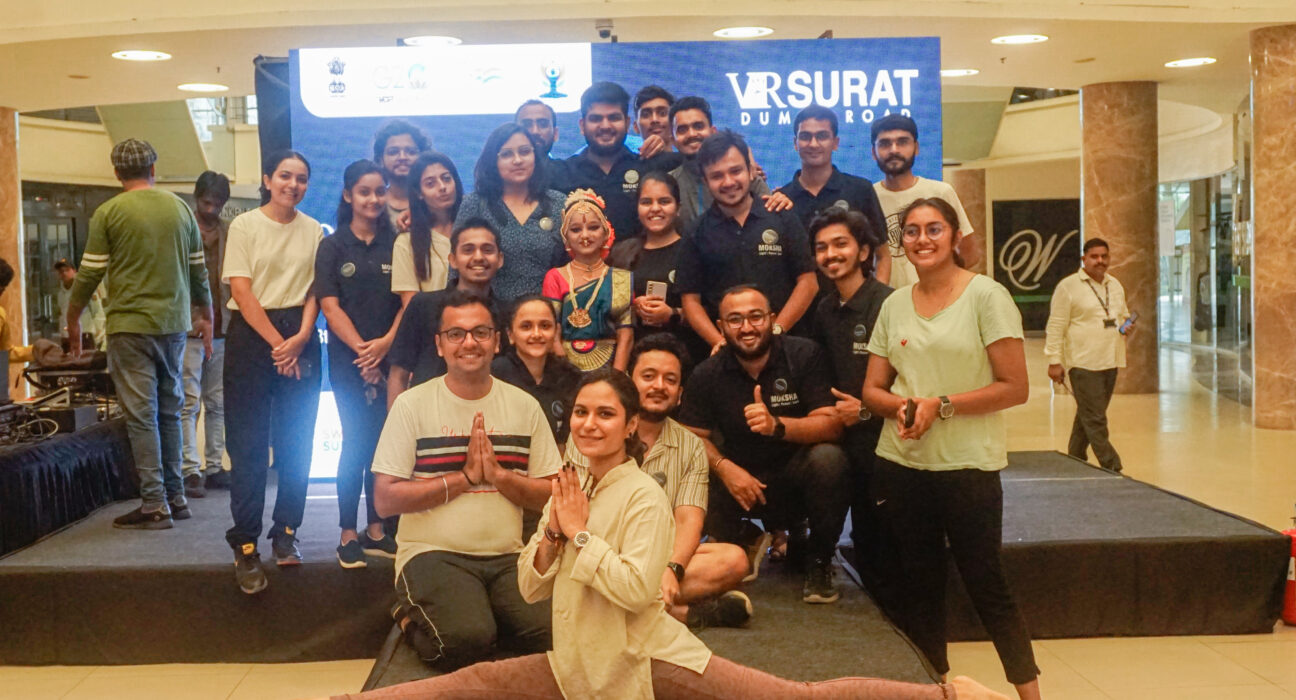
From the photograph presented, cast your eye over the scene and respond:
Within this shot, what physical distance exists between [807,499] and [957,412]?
0.89m

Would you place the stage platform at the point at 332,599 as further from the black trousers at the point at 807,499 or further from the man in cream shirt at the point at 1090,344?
the man in cream shirt at the point at 1090,344

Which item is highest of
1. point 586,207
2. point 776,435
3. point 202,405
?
point 586,207

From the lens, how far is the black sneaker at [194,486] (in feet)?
20.6

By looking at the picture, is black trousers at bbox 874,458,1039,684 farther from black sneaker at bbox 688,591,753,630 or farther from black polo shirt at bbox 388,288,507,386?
black polo shirt at bbox 388,288,507,386

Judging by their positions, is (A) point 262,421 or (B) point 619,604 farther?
(A) point 262,421

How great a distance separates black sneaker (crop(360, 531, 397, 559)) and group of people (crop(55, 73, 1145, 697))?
0.02m

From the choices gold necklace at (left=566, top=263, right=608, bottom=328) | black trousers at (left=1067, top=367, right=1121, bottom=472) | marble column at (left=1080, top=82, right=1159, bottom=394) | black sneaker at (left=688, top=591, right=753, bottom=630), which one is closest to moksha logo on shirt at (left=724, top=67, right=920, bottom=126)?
black trousers at (left=1067, top=367, right=1121, bottom=472)

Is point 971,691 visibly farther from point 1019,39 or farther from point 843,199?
point 1019,39

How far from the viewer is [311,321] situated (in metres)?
4.62

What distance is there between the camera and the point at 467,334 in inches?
148

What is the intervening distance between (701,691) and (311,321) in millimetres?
2380

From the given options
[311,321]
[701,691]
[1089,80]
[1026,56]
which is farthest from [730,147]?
[1089,80]

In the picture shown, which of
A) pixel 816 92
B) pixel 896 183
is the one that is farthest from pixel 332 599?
pixel 816 92

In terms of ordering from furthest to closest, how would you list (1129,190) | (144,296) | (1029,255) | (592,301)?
1. (1029,255)
2. (1129,190)
3. (144,296)
4. (592,301)
